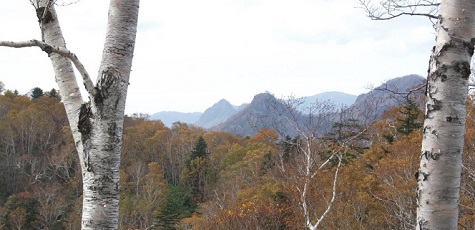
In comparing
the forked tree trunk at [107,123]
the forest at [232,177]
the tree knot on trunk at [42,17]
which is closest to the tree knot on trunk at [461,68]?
the forked tree trunk at [107,123]

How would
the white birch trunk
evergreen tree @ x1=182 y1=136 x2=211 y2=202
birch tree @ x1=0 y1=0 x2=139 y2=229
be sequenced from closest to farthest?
the white birch trunk, birch tree @ x1=0 y1=0 x2=139 y2=229, evergreen tree @ x1=182 y1=136 x2=211 y2=202

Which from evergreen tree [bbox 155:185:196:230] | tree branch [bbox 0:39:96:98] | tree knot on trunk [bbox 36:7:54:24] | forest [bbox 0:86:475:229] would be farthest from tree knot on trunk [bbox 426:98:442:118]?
evergreen tree [bbox 155:185:196:230]

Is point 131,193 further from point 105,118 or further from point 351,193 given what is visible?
point 105,118

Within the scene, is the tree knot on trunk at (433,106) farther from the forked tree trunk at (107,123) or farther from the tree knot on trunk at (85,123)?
the tree knot on trunk at (85,123)

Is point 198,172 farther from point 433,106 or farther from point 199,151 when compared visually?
point 433,106

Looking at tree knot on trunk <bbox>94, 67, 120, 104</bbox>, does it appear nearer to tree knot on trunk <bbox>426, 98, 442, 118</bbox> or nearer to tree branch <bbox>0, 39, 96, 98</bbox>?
tree branch <bbox>0, 39, 96, 98</bbox>

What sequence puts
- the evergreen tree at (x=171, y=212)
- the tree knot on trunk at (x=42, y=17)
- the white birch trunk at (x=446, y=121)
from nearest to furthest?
1. the white birch trunk at (x=446, y=121)
2. the tree knot on trunk at (x=42, y=17)
3. the evergreen tree at (x=171, y=212)

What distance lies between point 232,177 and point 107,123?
2724 cm

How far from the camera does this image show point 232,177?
2870cm

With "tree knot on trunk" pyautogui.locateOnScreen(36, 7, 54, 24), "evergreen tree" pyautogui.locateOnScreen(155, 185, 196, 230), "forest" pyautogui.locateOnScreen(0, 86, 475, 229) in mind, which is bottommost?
"evergreen tree" pyautogui.locateOnScreen(155, 185, 196, 230)

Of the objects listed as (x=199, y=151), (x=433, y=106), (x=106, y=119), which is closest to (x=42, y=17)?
(x=106, y=119)

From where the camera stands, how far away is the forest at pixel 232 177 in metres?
9.34

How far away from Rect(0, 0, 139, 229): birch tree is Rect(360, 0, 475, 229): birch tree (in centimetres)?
134

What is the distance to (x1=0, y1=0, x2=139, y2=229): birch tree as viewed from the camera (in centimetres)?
182
